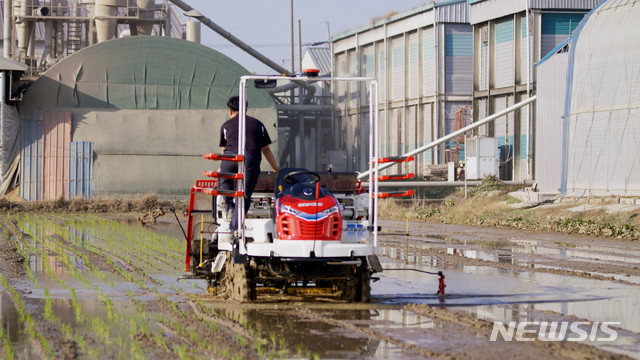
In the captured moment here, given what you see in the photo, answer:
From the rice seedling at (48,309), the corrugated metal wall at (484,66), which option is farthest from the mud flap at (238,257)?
the corrugated metal wall at (484,66)

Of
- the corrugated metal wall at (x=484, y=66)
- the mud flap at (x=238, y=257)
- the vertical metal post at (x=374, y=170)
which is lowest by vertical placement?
the mud flap at (x=238, y=257)

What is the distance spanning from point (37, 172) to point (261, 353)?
37567mm

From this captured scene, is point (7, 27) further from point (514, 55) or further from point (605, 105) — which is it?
point (605, 105)

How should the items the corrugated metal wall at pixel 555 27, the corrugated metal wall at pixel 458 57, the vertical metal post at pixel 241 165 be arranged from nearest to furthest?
the vertical metal post at pixel 241 165
the corrugated metal wall at pixel 555 27
the corrugated metal wall at pixel 458 57

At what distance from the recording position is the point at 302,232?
1049cm

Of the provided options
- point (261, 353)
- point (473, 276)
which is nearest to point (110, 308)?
point (261, 353)

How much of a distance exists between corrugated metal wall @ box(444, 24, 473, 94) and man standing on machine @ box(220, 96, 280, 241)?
4148 centimetres

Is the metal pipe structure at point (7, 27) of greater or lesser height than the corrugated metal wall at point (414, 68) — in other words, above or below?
above

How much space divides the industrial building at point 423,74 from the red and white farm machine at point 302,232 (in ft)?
128

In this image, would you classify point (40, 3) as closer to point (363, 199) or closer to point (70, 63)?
point (70, 63)

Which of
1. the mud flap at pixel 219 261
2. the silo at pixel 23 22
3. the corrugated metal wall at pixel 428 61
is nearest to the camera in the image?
the mud flap at pixel 219 261

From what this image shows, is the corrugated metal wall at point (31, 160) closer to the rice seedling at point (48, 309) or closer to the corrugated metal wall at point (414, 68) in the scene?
the corrugated metal wall at point (414, 68)

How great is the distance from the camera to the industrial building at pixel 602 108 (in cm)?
2955

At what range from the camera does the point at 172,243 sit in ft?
67.9
